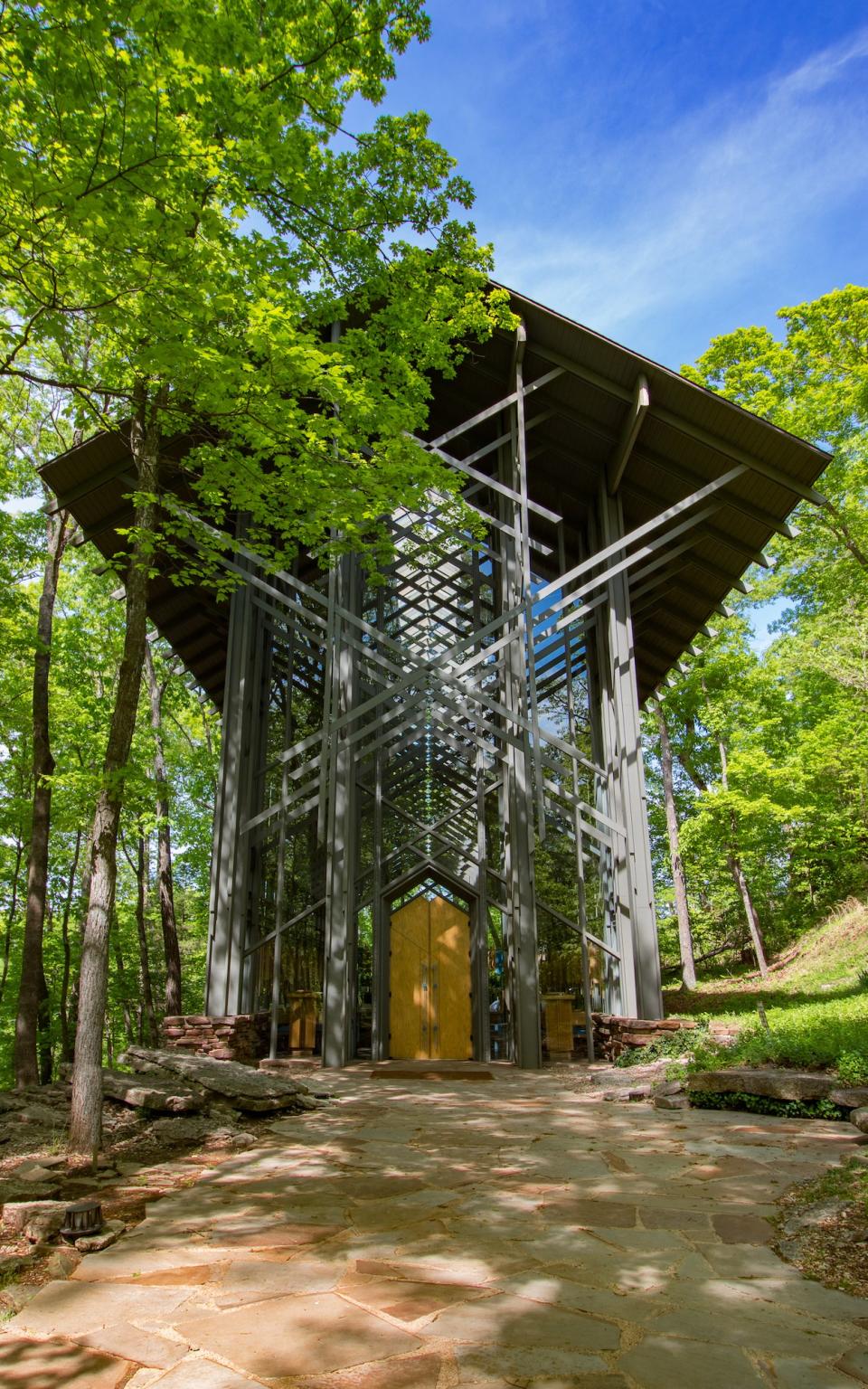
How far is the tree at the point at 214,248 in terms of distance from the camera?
4.66m

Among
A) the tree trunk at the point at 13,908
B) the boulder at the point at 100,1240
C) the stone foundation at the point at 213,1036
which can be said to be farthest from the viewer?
the tree trunk at the point at 13,908

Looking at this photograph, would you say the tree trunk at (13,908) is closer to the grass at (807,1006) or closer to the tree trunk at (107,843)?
the tree trunk at (107,843)

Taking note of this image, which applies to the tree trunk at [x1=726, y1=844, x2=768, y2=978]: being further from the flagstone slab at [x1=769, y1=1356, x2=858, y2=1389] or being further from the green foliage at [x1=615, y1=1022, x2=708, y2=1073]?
the flagstone slab at [x1=769, y1=1356, x2=858, y2=1389]

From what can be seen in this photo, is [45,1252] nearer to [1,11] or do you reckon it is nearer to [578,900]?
[1,11]

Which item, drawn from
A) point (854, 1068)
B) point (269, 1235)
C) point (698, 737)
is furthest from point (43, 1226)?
point (698, 737)

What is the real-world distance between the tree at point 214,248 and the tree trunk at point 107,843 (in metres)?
0.02

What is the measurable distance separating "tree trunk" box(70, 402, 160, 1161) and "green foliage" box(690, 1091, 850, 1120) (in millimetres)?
5136

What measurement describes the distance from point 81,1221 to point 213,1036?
26.7ft

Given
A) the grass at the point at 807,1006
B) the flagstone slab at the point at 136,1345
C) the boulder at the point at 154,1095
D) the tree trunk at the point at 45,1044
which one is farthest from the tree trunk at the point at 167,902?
the flagstone slab at the point at 136,1345

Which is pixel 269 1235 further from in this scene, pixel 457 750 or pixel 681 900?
pixel 681 900

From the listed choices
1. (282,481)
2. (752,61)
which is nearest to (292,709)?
(282,481)

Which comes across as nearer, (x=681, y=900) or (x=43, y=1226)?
(x=43, y=1226)

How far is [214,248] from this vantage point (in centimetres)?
555

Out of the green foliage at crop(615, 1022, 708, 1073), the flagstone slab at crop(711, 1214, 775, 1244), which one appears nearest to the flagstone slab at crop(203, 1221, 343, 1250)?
the flagstone slab at crop(711, 1214, 775, 1244)
